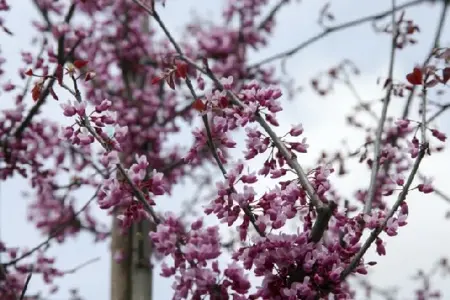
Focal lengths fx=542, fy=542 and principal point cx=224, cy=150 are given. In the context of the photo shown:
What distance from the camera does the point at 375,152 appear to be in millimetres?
2850

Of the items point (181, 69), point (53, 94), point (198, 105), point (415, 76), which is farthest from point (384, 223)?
point (53, 94)

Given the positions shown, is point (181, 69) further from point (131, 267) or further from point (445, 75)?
point (131, 267)

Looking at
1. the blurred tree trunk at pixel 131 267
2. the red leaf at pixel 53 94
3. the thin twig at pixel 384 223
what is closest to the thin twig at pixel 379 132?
the thin twig at pixel 384 223

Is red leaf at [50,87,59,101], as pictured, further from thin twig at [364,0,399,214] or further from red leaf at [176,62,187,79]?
thin twig at [364,0,399,214]

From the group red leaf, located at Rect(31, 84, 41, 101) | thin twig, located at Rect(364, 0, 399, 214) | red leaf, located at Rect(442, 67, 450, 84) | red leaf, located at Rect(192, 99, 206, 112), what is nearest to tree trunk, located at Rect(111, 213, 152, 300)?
thin twig, located at Rect(364, 0, 399, 214)

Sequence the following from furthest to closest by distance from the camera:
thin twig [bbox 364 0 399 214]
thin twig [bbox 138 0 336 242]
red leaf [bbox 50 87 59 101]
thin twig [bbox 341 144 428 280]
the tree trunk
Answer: the tree trunk < thin twig [bbox 364 0 399 214] < red leaf [bbox 50 87 59 101] < thin twig [bbox 341 144 428 280] < thin twig [bbox 138 0 336 242]

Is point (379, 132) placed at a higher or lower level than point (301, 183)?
higher

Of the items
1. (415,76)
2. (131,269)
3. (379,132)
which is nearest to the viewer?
(415,76)

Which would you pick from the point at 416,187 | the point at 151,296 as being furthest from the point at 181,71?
the point at 151,296

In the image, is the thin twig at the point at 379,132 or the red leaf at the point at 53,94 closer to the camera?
the red leaf at the point at 53,94

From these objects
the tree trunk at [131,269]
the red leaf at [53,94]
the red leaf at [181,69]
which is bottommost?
the red leaf at [181,69]

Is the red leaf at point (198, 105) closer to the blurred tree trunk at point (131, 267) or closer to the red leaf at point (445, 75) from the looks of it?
the red leaf at point (445, 75)

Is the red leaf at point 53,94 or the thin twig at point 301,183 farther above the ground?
the red leaf at point 53,94

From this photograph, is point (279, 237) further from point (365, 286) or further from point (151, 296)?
point (365, 286)
